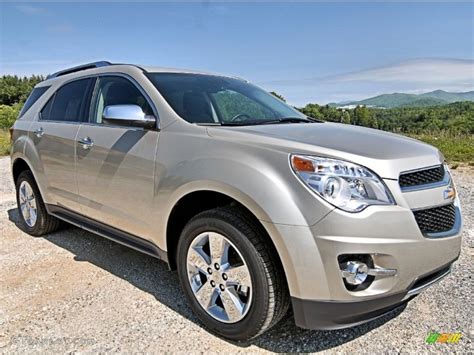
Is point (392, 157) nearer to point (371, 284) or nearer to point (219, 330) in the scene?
point (371, 284)

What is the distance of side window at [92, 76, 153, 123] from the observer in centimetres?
307

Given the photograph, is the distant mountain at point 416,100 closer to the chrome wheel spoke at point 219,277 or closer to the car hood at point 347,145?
the car hood at point 347,145

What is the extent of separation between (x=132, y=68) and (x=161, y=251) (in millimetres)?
1523

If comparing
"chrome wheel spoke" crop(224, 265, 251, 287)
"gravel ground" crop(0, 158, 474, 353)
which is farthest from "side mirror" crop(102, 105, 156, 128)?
"gravel ground" crop(0, 158, 474, 353)

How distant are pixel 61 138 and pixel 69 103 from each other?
1.31 ft

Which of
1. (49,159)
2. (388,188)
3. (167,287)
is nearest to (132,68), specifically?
(49,159)

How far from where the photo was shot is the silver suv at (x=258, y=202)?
2.00 metres

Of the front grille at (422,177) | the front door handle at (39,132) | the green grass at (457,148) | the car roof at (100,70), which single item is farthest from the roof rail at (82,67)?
the green grass at (457,148)

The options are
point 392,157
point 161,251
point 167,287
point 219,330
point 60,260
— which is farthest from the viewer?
point 60,260

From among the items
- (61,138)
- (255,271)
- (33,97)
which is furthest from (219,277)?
(33,97)

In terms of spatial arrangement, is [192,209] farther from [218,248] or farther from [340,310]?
[340,310]

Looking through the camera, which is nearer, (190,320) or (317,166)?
(317,166)

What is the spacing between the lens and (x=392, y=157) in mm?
2145

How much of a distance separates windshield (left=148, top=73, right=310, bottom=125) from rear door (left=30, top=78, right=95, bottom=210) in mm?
973
